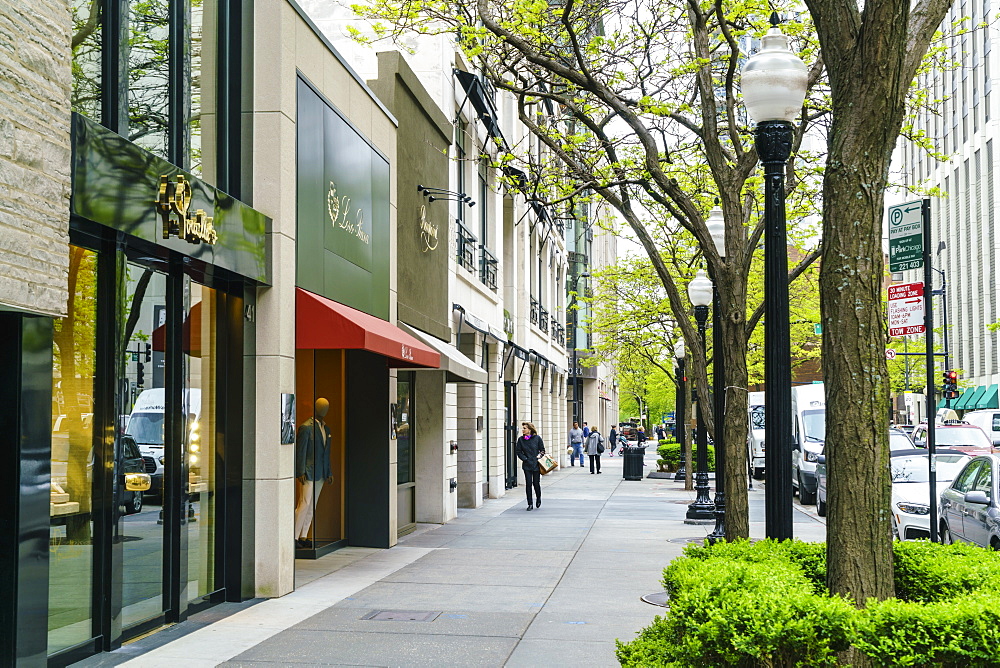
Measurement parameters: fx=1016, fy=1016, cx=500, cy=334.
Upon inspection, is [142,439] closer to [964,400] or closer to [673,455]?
[673,455]

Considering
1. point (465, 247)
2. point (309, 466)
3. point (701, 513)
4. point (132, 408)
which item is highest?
point (465, 247)

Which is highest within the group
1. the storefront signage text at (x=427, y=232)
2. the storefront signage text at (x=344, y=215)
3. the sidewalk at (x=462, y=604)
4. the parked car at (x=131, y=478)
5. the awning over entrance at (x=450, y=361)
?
the storefront signage text at (x=427, y=232)

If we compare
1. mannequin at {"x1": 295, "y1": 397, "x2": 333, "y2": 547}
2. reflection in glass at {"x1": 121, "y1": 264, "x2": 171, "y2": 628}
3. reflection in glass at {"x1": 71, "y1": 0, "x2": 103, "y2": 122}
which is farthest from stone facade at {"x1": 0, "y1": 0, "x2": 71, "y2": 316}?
mannequin at {"x1": 295, "y1": 397, "x2": 333, "y2": 547}

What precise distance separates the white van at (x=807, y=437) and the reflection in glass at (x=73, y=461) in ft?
58.9

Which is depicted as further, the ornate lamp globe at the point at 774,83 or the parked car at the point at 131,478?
the parked car at the point at 131,478

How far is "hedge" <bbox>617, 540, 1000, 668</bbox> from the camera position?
4.44 m

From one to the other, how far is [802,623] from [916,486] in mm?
12304

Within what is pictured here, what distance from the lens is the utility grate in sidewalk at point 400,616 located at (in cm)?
962

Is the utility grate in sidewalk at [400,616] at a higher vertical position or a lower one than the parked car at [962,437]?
lower

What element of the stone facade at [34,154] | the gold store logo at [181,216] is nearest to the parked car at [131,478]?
the gold store logo at [181,216]

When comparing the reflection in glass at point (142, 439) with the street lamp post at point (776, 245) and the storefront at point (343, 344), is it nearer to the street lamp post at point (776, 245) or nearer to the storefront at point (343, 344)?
the storefront at point (343, 344)

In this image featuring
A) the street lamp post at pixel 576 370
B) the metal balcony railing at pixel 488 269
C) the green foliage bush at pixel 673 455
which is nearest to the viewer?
the metal balcony railing at pixel 488 269

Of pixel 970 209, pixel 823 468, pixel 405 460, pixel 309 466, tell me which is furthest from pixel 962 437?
pixel 970 209

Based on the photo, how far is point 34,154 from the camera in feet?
21.1
